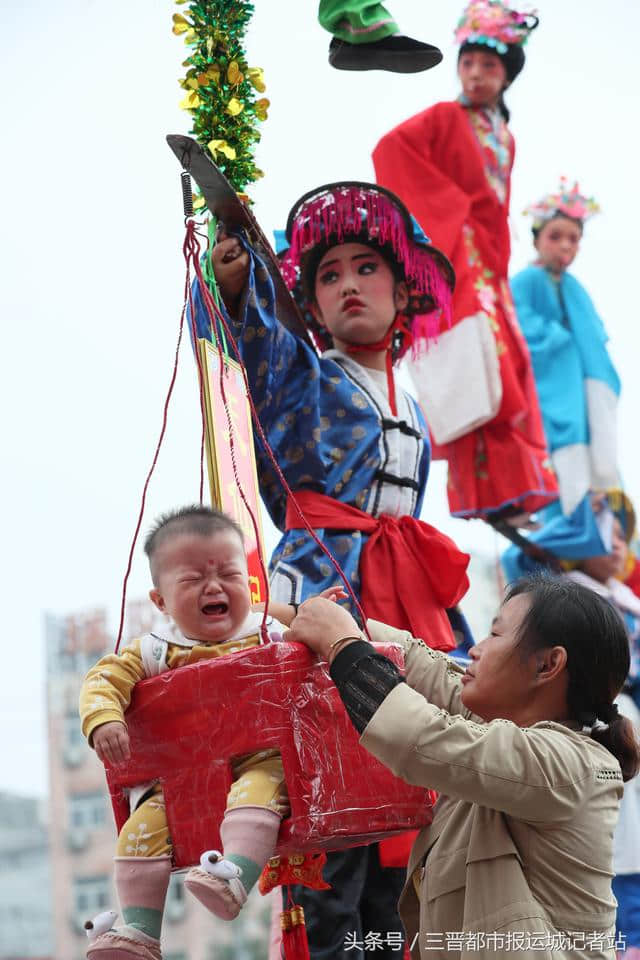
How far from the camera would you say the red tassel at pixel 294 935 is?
5.78ft

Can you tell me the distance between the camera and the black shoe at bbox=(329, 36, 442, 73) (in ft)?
7.75

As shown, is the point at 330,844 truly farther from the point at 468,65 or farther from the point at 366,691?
the point at 468,65

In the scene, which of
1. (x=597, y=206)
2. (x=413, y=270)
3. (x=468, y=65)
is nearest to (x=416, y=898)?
(x=413, y=270)

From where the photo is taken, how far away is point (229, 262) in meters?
2.08

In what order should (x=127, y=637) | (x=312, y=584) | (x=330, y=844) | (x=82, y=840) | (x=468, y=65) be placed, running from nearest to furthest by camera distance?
(x=330, y=844) → (x=127, y=637) → (x=312, y=584) → (x=468, y=65) → (x=82, y=840)

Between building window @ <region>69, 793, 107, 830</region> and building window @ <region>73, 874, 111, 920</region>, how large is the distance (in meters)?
0.57

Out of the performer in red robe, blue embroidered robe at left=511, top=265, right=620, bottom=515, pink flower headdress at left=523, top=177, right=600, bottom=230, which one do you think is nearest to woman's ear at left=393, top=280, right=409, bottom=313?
the performer in red robe

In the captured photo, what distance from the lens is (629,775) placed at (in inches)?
68.8

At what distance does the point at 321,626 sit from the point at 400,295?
126cm

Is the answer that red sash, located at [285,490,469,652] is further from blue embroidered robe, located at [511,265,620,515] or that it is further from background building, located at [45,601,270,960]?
background building, located at [45,601,270,960]

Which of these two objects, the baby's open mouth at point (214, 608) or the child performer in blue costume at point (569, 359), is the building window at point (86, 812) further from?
the baby's open mouth at point (214, 608)

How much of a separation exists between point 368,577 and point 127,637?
54 centimetres

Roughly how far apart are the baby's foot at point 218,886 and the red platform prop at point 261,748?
0.12m

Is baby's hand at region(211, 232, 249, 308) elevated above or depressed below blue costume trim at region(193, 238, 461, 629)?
above
